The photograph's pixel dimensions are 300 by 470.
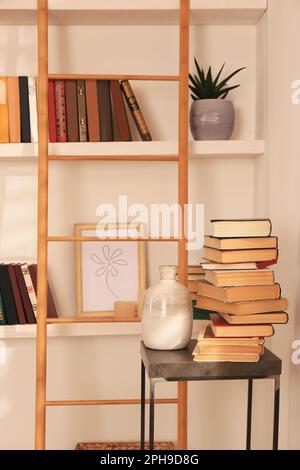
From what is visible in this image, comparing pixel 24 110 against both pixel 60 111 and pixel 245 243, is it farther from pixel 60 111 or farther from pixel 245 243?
pixel 245 243

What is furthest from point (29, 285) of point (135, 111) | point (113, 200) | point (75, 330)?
point (135, 111)

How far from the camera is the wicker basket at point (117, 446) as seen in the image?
277 cm

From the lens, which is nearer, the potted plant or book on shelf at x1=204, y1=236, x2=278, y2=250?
A: book on shelf at x1=204, y1=236, x2=278, y2=250

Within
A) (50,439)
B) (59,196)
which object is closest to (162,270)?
(59,196)

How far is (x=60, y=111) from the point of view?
8.63 ft

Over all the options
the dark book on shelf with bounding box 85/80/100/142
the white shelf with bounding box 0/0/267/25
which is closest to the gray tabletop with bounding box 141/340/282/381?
the dark book on shelf with bounding box 85/80/100/142

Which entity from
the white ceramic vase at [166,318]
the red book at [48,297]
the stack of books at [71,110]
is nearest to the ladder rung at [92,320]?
the red book at [48,297]

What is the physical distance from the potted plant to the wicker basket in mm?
1277

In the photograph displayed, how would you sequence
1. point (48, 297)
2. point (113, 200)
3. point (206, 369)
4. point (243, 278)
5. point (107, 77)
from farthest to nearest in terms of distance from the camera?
point (113, 200) < point (48, 297) < point (107, 77) < point (243, 278) < point (206, 369)

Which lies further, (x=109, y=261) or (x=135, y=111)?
(x=109, y=261)

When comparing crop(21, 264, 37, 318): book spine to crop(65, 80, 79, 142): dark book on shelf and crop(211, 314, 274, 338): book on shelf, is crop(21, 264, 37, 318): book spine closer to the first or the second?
crop(65, 80, 79, 142): dark book on shelf

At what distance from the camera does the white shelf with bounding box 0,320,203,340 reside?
264 centimetres

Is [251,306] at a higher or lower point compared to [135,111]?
lower

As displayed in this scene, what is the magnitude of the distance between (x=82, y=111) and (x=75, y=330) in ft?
2.84
